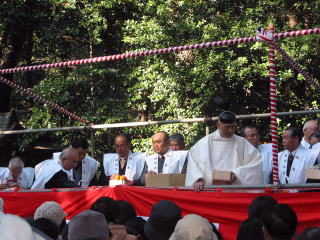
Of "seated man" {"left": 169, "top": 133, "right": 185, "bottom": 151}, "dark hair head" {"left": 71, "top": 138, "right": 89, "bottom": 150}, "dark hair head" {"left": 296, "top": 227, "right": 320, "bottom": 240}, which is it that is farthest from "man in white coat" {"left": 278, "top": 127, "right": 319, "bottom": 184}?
"dark hair head" {"left": 296, "top": 227, "right": 320, "bottom": 240}

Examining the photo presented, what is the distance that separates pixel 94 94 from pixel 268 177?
7.51 meters

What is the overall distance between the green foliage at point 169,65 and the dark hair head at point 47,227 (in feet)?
30.1

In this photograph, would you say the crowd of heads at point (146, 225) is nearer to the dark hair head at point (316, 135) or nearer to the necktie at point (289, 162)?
the necktie at point (289, 162)

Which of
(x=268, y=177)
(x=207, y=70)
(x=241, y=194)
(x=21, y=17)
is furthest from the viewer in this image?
(x=21, y=17)

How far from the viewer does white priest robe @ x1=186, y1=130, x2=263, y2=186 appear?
6.75 m

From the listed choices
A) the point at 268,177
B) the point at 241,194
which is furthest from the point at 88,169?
the point at 241,194

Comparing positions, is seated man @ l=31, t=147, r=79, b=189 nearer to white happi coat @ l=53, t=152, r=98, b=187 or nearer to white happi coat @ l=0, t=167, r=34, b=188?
white happi coat @ l=53, t=152, r=98, b=187

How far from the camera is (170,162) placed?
860cm

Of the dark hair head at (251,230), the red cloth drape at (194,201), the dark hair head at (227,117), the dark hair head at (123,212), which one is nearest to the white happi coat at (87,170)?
the red cloth drape at (194,201)

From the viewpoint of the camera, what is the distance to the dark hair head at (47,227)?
4.05 meters

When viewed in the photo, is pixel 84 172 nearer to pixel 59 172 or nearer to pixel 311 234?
pixel 59 172

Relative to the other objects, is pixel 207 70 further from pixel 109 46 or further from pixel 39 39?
pixel 39 39

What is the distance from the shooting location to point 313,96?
1389cm

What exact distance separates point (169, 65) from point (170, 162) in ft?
18.7
